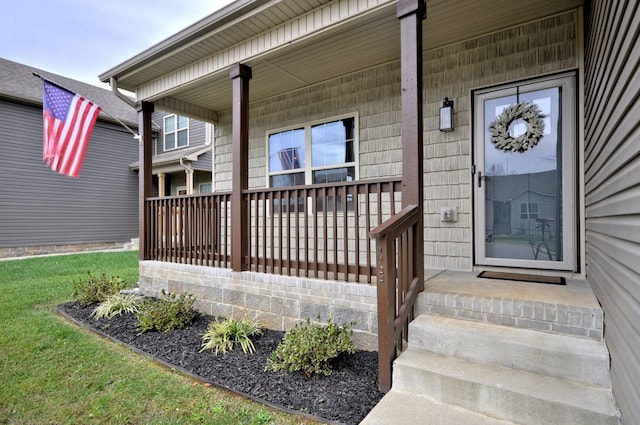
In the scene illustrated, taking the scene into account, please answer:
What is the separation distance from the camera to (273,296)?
145 inches

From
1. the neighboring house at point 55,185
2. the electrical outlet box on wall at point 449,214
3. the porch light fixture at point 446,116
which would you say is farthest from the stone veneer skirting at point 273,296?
the neighboring house at point 55,185

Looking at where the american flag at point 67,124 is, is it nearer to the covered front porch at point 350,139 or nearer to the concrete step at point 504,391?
the covered front porch at point 350,139

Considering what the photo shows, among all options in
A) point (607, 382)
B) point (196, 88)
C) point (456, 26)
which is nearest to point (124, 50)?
point (196, 88)

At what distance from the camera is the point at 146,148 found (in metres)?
5.15

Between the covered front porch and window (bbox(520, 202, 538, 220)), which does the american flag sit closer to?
the covered front porch

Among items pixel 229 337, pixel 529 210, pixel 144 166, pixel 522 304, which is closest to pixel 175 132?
pixel 144 166

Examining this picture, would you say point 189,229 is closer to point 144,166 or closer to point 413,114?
point 144,166

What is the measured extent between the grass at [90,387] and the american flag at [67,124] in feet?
8.75

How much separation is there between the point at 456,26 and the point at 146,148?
14.5 ft

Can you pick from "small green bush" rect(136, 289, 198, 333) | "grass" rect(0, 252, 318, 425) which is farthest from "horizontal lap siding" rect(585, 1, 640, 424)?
"small green bush" rect(136, 289, 198, 333)

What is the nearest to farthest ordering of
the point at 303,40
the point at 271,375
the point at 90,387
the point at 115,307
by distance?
1. the point at 90,387
2. the point at 271,375
3. the point at 303,40
4. the point at 115,307

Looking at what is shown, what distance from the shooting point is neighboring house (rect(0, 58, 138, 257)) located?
1029 centimetres

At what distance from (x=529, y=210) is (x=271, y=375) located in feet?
9.67

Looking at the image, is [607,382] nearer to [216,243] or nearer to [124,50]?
[216,243]
